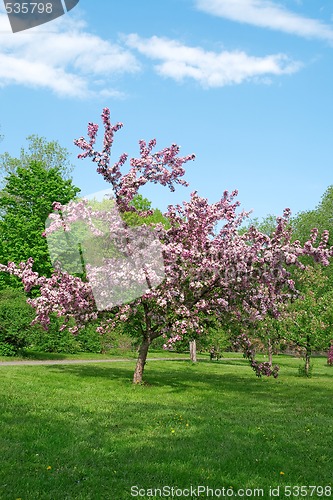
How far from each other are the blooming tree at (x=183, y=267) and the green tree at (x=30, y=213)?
19.1 metres

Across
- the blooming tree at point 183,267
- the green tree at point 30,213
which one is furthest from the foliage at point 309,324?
the green tree at point 30,213

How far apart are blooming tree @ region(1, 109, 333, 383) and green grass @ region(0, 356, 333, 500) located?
2.62m

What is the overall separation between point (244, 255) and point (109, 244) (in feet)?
15.7

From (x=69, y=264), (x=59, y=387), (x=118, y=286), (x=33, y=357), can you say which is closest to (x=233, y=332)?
(x=118, y=286)

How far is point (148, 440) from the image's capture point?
31.9 ft

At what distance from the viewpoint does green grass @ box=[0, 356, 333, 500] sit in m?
7.44

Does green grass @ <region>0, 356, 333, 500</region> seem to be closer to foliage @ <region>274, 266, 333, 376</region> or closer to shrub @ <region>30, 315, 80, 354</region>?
foliage @ <region>274, 266, 333, 376</region>

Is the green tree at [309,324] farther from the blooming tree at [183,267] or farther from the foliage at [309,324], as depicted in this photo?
the blooming tree at [183,267]

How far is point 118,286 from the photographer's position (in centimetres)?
1747

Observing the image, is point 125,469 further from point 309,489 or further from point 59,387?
point 59,387

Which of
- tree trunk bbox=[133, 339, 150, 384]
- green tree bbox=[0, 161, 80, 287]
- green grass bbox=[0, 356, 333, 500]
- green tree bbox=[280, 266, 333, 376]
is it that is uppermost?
green tree bbox=[0, 161, 80, 287]

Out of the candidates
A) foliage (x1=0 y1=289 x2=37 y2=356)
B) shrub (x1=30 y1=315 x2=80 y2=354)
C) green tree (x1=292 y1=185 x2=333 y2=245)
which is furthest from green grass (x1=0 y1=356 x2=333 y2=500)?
green tree (x1=292 y1=185 x2=333 y2=245)

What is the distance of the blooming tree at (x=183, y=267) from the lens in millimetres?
16891

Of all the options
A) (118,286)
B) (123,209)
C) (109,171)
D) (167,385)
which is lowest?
(167,385)
